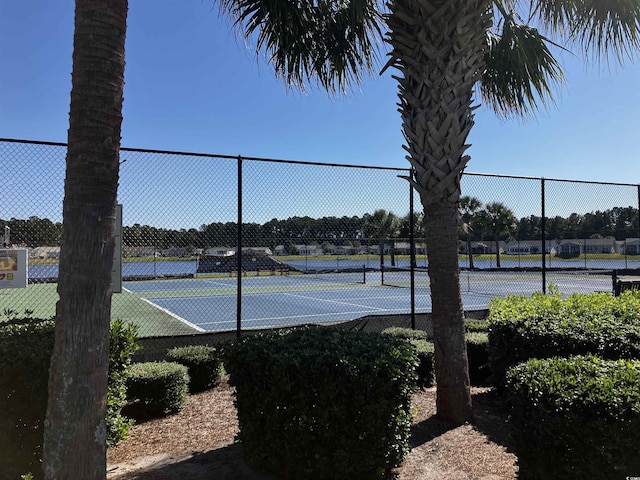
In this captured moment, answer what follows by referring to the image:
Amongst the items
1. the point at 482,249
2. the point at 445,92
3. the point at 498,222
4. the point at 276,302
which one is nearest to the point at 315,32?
the point at 445,92

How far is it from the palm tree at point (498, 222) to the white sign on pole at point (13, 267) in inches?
580

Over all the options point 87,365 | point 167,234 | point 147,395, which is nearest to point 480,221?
point 167,234

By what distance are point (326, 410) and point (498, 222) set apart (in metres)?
24.8

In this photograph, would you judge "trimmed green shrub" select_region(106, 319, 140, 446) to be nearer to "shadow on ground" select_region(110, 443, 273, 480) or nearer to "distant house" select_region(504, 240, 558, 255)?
"shadow on ground" select_region(110, 443, 273, 480)

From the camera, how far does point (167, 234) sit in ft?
26.8

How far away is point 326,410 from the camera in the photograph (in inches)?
123

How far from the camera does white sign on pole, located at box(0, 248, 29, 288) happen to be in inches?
217

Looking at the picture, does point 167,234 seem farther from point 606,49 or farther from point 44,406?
point 606,49

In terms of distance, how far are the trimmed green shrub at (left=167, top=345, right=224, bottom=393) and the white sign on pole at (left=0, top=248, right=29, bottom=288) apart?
1990 millimetres

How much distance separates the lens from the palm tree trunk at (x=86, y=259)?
2.14m

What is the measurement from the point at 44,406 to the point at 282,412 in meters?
1.63

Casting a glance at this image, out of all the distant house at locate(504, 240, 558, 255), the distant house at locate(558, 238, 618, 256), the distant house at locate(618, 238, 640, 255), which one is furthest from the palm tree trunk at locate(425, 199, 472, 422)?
the distant house at locate(558, 238, 618, 256)

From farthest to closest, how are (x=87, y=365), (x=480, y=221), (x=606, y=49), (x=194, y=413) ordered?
(x=480, y=221), (x=194, y=413), (x=606, y=49), (x=87, y=365)

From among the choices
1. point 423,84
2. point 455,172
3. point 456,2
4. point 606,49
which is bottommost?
point 455,172
